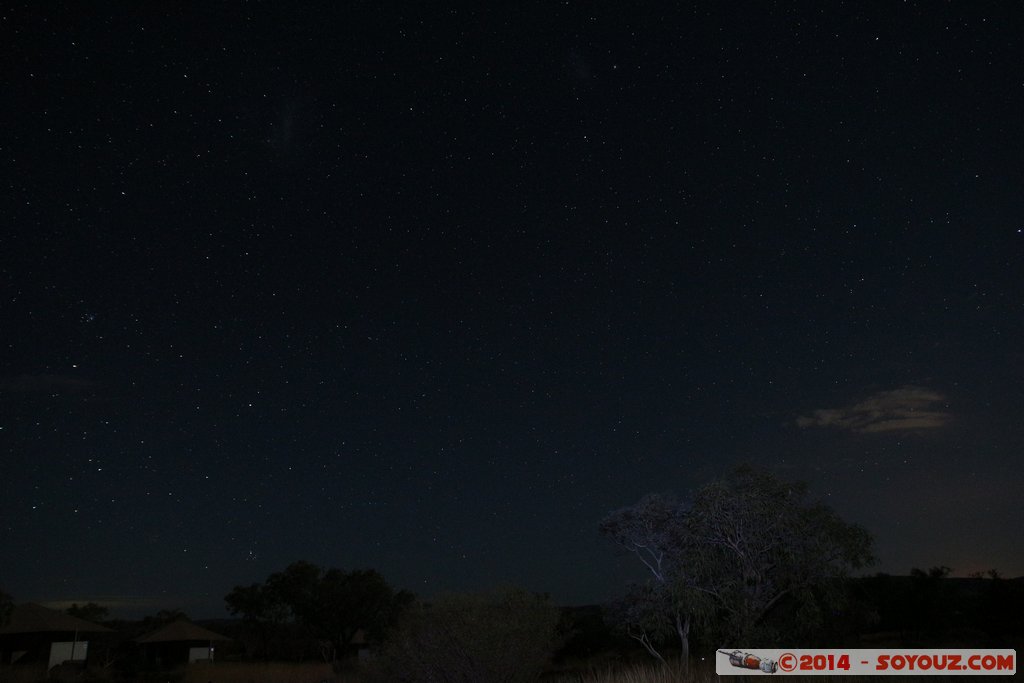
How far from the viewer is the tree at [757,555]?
16.8 meters

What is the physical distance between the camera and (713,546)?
17516mm

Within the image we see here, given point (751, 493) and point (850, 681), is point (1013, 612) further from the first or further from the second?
point (850, 681)

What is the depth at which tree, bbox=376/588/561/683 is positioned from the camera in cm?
1905

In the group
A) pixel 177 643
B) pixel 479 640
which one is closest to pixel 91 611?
pixel 177 643

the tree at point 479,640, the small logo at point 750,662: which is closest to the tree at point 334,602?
A: the tree at point 479,640

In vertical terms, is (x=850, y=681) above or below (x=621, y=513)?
below

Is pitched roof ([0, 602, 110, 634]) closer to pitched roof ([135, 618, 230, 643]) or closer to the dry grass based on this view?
pitched roof ([135, 618, 230, 643])

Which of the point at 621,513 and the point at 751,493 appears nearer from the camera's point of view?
the point at 751,493

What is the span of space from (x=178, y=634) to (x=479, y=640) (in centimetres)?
3376

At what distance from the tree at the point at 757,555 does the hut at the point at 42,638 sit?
35.8 m

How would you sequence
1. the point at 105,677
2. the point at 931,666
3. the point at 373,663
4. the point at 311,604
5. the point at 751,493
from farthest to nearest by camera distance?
the point at 311,604
the point at 105,677
the point at 373,663
the point at 751,493
the point at 931,666

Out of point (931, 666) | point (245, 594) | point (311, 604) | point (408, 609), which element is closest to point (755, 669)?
point (931, 666)

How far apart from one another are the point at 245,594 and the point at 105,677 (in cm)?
2675

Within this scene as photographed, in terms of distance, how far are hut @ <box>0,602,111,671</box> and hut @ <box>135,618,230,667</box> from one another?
4.04m
